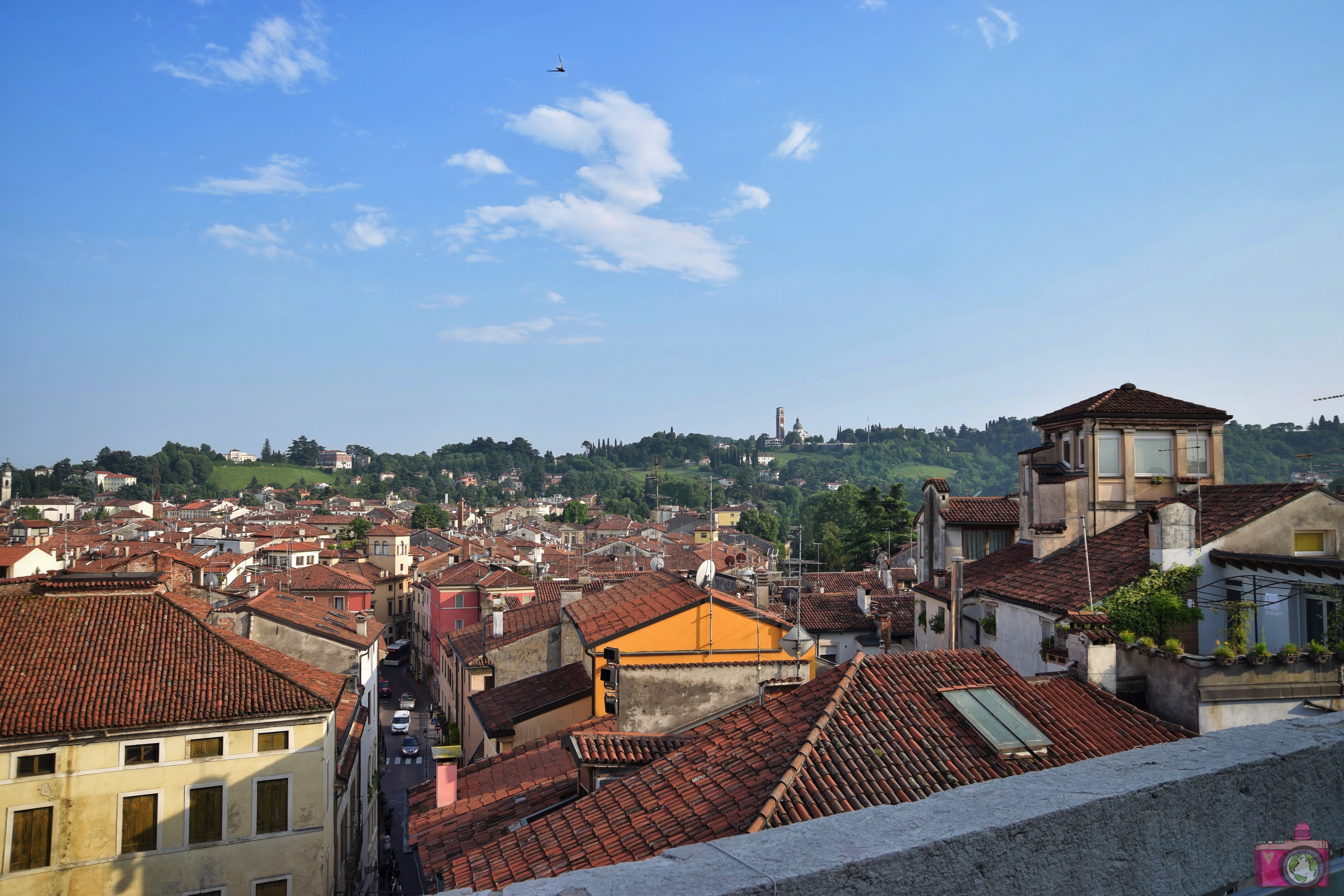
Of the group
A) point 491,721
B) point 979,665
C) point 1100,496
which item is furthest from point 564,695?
point 1100,496

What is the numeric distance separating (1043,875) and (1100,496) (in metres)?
16.2

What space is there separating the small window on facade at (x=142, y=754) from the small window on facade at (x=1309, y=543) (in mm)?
20163

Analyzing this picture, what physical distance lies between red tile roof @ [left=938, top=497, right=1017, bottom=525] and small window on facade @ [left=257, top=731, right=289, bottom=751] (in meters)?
17.4

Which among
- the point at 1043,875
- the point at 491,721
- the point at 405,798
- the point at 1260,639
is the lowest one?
the point at 405,798

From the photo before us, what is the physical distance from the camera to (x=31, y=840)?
1359 cm

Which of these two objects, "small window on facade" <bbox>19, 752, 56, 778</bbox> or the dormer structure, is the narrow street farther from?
the dormer structure

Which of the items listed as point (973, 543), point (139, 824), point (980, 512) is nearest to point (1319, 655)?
point (973, 543)

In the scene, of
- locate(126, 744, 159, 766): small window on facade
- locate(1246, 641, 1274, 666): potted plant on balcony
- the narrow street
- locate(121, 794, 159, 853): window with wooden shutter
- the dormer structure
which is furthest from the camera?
the narrow street

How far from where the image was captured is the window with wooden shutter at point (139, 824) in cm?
1406

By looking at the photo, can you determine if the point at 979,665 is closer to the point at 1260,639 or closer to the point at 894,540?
the point at 1260,639

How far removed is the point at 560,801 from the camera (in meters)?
11.2

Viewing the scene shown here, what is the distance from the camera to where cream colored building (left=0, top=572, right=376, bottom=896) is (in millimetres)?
13695

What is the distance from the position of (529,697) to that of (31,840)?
9.41 meters

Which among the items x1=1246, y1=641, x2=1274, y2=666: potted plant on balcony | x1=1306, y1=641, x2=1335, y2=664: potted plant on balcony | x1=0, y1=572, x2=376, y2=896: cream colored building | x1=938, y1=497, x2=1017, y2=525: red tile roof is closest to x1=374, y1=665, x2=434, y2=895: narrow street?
x1=0, y1=572, x2=376, y2=896: cream colored building
